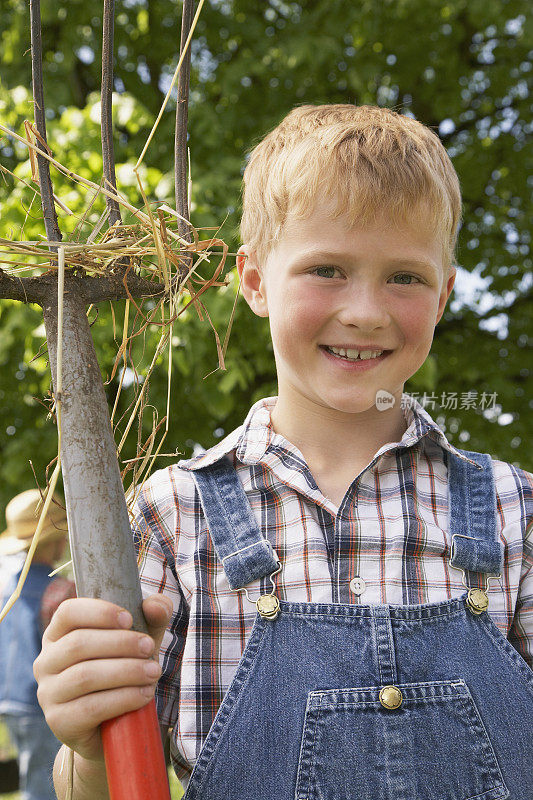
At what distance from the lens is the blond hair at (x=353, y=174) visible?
48.4 inches

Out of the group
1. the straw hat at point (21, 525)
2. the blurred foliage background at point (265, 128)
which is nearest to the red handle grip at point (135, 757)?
A: the blurred foliage background at point (265, 128)

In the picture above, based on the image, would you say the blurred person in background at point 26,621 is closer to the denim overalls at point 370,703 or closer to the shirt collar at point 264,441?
the shirt collar at point 264,441

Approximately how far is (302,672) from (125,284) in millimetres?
630

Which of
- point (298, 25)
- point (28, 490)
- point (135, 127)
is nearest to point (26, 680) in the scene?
point (28, 490)

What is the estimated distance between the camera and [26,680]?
3.29 meters

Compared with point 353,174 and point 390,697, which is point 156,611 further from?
point 353,174

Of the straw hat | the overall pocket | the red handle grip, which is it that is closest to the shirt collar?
the overall pocket

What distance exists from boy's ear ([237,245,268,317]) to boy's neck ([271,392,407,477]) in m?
0.18

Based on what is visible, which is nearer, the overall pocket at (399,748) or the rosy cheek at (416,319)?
the overall pocket at (399,748)

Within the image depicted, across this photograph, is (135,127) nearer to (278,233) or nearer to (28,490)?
(28,490)

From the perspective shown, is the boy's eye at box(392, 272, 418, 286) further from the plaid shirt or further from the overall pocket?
the overall pocket

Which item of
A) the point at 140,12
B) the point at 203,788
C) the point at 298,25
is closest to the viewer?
the point at 203,788

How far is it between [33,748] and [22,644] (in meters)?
0.59

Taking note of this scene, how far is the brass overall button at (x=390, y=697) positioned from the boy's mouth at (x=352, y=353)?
1.68 feet
